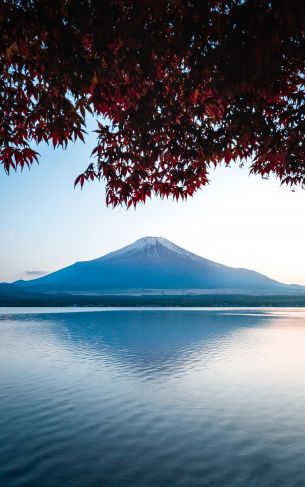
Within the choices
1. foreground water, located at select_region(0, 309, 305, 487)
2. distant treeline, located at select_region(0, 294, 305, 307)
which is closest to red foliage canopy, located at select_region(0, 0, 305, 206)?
foreground water, located at select_region(0, 309, 305, 487)

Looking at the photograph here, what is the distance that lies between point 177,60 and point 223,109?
1.02 metres

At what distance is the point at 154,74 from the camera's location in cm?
488

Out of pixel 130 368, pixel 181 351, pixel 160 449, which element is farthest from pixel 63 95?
pixel 181 351

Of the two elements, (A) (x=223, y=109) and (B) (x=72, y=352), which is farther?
(B) (x=72, y=352)

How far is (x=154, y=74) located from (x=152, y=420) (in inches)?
260

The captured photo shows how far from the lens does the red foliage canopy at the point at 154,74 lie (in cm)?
404

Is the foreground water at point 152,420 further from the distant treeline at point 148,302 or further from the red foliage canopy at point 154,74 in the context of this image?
the distant treeline at point 148,302

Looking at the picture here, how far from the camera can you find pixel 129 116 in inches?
226

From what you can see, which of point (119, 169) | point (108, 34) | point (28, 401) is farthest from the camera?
point (28, 401)

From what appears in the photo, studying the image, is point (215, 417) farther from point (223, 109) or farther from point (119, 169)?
point (223, 109)

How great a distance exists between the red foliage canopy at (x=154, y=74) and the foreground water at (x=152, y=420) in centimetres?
457

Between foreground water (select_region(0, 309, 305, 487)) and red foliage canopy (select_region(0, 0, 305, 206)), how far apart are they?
4571mm

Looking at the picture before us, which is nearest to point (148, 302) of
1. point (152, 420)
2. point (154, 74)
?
point (152, 420)

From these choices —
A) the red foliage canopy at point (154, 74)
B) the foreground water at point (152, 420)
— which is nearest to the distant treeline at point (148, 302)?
the foreground water at point (152, 420)
